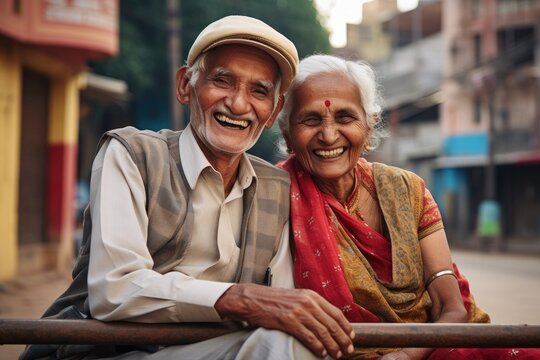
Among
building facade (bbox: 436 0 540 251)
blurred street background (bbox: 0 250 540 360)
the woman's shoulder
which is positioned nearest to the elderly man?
the woman's shoulder

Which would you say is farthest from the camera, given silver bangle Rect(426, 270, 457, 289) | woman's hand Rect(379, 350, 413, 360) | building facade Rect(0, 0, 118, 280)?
building facade Rect(0, 0, 118, 280)

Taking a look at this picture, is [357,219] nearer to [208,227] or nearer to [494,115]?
[208,227]

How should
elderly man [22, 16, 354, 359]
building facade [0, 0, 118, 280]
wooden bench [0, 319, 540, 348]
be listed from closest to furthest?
wooden bench [0, 319, 540, 348], elderly man [22, 16, 354, 359], building facade [0, 0, 118, 280]

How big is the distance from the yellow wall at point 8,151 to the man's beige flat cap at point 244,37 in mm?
8779

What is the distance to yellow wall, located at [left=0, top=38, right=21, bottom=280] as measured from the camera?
10875 millimetres

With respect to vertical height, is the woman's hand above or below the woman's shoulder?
below

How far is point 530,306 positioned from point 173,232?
848cm

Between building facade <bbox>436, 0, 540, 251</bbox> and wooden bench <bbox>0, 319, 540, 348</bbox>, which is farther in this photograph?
building facade <bbox>436, 0, 540, 251</bbox>

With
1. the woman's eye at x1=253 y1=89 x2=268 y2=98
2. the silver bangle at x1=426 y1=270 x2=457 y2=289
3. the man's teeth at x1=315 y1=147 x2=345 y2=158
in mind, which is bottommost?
the silver bangle at x1=426 y1=270 x2=457 y2=289

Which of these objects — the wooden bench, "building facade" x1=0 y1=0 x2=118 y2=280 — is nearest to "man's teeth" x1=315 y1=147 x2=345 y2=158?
the wooden bench

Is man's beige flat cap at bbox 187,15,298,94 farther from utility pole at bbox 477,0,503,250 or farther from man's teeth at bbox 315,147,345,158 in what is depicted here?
utility pole at bbox 477,0,503,250

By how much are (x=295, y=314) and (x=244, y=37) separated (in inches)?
40.0

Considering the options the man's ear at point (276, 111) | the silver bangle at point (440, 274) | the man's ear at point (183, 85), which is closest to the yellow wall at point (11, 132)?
the man's ear at point (183, 85)

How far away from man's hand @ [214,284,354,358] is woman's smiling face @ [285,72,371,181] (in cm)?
82
